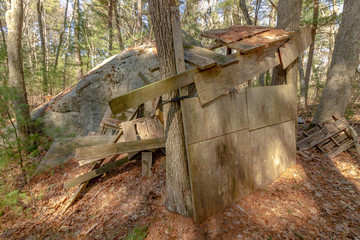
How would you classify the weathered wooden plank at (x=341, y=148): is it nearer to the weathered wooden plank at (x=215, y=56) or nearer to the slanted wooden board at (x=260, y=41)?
the slanted wooden board at (x=260, y=41)

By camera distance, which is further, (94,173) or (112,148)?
(94,173)

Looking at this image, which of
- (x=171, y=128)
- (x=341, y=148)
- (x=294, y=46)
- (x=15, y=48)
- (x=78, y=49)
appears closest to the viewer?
(x=171, y=128)

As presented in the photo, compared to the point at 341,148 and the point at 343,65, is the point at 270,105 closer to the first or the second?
the point at 341,148

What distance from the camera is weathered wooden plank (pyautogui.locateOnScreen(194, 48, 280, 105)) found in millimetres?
2719

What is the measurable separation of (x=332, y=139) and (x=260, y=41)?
4190mm

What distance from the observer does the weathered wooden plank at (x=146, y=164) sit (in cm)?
412

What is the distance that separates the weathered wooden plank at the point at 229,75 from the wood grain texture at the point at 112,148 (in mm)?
1693

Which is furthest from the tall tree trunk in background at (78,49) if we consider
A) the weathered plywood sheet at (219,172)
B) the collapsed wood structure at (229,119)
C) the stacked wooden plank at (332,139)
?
the stacked wooden plank at (332,139)

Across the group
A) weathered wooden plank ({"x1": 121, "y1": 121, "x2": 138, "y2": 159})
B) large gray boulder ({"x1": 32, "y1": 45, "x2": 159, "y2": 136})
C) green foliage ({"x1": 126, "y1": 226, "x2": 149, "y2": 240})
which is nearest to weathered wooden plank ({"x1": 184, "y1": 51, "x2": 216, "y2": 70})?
weathered wooden plank ({"x1": 121, "y1": 121, "x2": 138, "y2": 159})

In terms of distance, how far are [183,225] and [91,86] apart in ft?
22.1

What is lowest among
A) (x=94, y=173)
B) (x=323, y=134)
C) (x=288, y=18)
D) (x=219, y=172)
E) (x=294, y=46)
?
(x=323, y=134)

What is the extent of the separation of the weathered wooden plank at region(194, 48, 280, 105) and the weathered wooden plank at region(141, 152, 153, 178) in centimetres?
218

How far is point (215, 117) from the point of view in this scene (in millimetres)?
2947

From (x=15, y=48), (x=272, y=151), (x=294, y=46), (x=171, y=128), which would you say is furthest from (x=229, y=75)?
(x=15, y=48)
